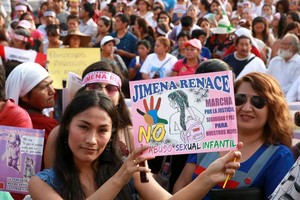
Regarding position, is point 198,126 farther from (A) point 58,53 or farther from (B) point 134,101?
(A) point 58,53

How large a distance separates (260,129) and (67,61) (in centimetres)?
554

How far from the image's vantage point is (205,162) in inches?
199

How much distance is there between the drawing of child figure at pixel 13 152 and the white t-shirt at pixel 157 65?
7.63 metres

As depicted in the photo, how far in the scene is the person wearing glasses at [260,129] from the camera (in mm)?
4754

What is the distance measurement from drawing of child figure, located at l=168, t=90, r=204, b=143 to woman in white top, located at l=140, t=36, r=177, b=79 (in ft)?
28.2

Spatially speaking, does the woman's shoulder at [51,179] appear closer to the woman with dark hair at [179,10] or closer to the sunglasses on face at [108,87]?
the sunglasses on face at [108,87]

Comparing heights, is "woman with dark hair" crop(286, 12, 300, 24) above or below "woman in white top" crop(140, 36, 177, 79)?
above

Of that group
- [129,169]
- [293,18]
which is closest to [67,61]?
[129,169]

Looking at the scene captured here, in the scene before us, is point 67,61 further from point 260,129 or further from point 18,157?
point 260,129

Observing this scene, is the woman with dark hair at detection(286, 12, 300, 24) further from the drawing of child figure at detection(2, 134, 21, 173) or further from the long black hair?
the long black hair

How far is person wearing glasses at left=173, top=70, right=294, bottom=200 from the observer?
4.75 meters

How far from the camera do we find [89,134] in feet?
13.7

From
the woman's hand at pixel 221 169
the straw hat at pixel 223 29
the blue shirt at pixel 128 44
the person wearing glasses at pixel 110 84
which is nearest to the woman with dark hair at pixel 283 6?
the straw hat at pixel 223 29

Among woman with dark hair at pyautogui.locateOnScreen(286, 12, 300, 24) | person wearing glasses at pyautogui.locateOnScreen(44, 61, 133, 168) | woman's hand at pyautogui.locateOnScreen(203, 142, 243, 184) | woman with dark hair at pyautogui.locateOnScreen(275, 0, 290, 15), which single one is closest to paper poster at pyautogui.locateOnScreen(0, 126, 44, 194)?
person wearing glasses at pyautogui.locateOnScreen(44, 61, 133, 168)
